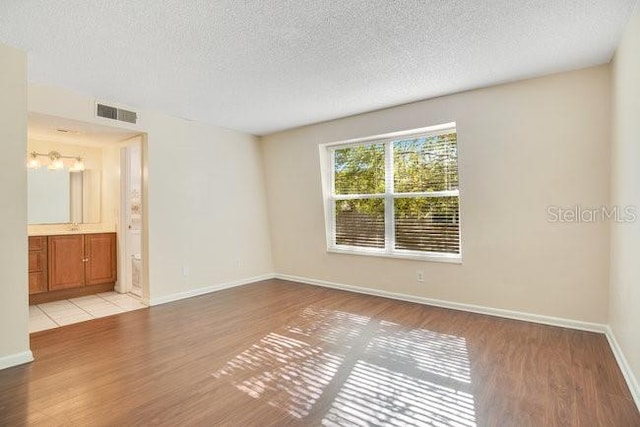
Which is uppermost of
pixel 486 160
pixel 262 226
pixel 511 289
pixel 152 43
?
pixel 152 43

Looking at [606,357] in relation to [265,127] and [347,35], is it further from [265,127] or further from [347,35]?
[265,127]

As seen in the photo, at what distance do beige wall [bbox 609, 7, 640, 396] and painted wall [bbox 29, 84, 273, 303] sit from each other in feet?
15.0

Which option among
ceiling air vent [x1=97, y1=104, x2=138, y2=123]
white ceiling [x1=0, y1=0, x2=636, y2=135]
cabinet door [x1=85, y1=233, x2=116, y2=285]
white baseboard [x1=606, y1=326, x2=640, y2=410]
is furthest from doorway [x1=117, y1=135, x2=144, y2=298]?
white baseboard [x1=606, y1=326, x2=640, y2=410]

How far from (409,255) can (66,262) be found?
4.69 m

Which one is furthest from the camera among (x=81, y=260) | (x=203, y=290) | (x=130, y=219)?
(x=130, y=219)

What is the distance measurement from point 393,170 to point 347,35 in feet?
7.70

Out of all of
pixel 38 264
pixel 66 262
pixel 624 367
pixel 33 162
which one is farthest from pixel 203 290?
pixel 624 367

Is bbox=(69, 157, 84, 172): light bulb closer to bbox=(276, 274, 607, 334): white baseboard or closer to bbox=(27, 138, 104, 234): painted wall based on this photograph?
bbox=(27, 138, 104, 234): painted wall

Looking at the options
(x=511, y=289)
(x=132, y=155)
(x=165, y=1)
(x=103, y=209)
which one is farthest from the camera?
(x=103, y=209)

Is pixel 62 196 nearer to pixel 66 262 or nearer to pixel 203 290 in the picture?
pixel 66 262

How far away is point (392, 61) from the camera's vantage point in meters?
2.80

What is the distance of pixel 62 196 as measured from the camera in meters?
4.97

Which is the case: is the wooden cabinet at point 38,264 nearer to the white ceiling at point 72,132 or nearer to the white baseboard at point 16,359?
the white ceiling at point 72,132

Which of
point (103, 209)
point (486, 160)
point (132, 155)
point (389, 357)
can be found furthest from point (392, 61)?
point (103, 209)
